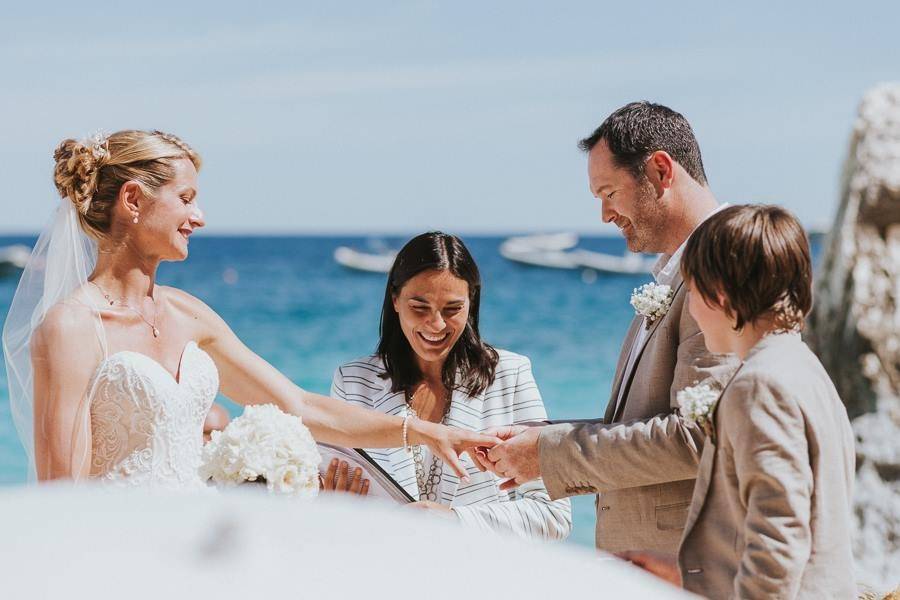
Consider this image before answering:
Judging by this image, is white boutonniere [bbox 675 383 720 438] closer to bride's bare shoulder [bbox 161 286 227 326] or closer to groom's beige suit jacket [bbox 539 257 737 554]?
groom's beige suit jacket [bbox 539 257 737 554]

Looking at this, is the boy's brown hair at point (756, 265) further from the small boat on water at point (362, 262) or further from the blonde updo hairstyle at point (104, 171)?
the small boat on water at point (362, 262)

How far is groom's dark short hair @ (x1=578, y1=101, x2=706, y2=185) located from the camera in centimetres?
408

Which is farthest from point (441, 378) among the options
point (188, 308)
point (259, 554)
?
point (259, 554)

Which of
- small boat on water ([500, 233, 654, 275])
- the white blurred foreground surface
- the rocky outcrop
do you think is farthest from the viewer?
small boat on water ([500, 233, 654, 275])

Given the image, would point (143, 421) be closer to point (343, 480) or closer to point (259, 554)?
point (343, 480)

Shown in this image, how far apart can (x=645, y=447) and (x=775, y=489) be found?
109 centimetres

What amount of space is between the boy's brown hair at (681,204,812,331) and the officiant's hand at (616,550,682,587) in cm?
69

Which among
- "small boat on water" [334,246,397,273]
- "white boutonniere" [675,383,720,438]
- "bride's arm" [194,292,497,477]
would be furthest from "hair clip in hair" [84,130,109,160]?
"small boat on water" [334,246,397,273]

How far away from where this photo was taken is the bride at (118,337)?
3.88 m

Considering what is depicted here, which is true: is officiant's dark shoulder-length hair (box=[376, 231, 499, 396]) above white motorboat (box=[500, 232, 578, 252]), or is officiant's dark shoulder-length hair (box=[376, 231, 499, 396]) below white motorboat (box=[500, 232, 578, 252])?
above

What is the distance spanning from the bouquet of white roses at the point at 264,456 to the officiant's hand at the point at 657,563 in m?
0.94

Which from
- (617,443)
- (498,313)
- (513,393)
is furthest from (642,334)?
(498,313)

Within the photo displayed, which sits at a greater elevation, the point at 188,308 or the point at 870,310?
the point at 188,308

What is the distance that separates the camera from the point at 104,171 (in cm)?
414
